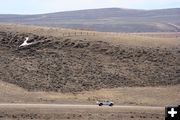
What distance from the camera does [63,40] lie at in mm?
72625

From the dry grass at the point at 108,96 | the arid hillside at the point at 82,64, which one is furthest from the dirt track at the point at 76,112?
the arid hillside at the point at 82,64

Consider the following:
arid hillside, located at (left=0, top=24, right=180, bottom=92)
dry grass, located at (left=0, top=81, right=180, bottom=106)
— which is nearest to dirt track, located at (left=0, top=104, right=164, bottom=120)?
dry grass, located at (left=0, top=81, right=180, bottom=106)

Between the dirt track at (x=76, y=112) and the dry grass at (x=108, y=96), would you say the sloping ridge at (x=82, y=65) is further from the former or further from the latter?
the dirt track at (x=76, y=112)

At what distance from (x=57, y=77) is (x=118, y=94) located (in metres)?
9.93

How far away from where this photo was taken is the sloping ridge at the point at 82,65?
5716cm

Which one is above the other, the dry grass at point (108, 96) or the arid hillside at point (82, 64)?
the arid hillside at point (82, 64)

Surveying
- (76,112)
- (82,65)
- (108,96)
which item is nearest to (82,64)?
(82,65)

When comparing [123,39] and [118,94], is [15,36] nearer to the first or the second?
[123,39]

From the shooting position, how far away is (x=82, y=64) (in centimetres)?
6306

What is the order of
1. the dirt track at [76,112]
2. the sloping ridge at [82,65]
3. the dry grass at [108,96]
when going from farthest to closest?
the sloping ridge at [82,65] < the dry grass at [108,96] < the dirt track at [76,112]

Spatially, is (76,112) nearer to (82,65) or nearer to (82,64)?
(82,65)

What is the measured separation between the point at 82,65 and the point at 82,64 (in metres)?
0.37

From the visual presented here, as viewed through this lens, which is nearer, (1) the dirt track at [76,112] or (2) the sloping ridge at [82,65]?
(1) the dirt track at [76,112]

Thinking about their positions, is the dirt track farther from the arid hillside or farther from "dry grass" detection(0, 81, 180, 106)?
the arid hillside
